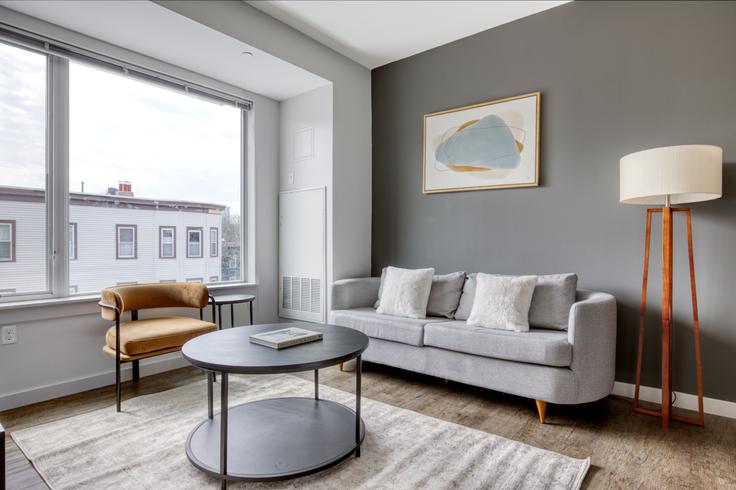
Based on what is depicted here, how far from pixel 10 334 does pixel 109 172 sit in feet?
4.31

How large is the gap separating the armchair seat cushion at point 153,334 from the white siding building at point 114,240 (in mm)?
548

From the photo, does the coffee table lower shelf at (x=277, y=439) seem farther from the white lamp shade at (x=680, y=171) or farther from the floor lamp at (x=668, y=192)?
the white lamp shade at (x=680, y=171)

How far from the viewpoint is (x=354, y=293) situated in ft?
11.9

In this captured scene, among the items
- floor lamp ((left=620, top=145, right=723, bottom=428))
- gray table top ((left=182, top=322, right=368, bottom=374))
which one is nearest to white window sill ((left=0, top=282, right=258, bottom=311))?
gray table top ((left=182, top=322, right=368, bottom=374))

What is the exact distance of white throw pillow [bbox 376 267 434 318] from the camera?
126 inches

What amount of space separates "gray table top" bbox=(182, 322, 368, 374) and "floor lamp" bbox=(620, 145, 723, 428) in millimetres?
1826

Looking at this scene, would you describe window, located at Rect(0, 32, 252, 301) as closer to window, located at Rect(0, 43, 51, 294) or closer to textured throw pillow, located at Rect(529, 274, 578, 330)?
window, located at Rect(0, 43, 51, 294)

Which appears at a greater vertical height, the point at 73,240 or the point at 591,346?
the point at 73,240

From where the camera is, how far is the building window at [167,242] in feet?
11.5

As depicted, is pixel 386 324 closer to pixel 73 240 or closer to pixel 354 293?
pixel 354 293

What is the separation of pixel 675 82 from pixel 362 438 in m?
2.97

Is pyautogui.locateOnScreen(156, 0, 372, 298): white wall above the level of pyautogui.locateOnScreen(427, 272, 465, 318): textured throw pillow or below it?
above

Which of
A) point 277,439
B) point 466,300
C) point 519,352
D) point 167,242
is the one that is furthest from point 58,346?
point 519,352

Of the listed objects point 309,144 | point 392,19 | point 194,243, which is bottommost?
point 194,243
